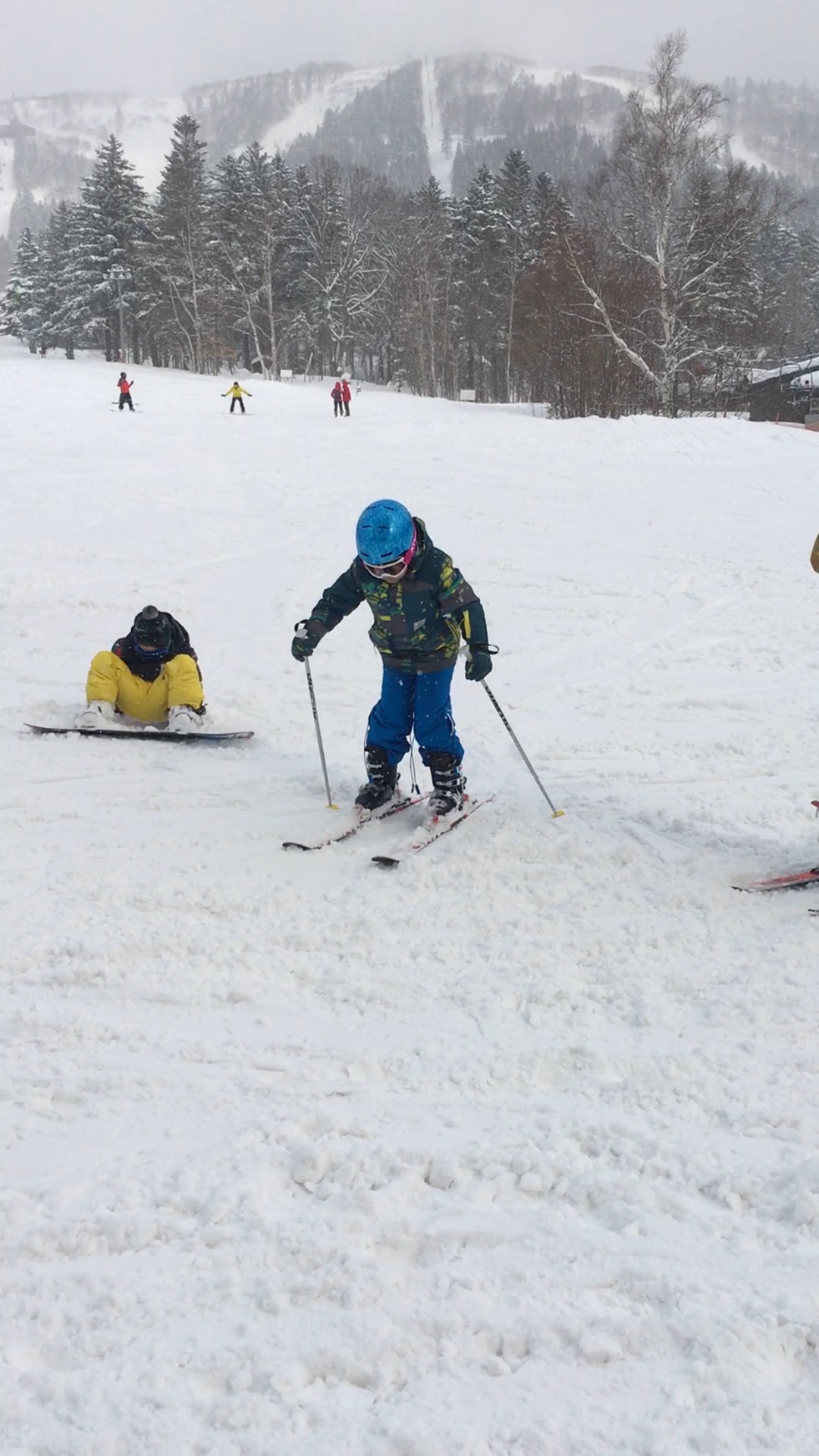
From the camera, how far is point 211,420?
2256 centimetres

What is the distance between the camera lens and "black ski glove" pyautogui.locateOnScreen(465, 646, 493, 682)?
4.48 meters

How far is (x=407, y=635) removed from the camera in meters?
4.55

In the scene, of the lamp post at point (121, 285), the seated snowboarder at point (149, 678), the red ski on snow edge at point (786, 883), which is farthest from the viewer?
the lamp post at point (121, 285)

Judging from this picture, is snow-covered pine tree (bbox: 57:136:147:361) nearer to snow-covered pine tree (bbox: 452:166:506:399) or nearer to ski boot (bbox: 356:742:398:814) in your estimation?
snow-covered pine tree (bbox: 452:166:506:399)

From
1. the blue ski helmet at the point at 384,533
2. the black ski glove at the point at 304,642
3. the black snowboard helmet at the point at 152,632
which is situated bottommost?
the black snowboard helmet at the point at 152,632

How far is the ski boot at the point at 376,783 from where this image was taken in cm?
490

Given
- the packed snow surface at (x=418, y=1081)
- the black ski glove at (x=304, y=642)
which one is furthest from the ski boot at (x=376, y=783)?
the black ski glove at (x=304, y=642)

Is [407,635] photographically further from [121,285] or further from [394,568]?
[121,285]

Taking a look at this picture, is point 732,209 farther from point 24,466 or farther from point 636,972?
point 636,972

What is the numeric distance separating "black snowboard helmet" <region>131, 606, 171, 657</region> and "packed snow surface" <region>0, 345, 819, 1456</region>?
2.37ft

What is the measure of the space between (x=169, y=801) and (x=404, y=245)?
180 feet

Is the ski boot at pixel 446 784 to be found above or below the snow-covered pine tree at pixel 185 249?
below

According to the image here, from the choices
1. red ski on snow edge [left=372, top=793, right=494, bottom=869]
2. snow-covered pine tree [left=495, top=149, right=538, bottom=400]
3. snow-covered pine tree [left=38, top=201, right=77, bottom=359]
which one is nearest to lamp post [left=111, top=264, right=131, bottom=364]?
snow-covered pine tree [left=38, top=201, right=77, bottom=359]

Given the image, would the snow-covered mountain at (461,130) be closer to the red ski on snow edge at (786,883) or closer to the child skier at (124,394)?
the child skier at (124,394)
